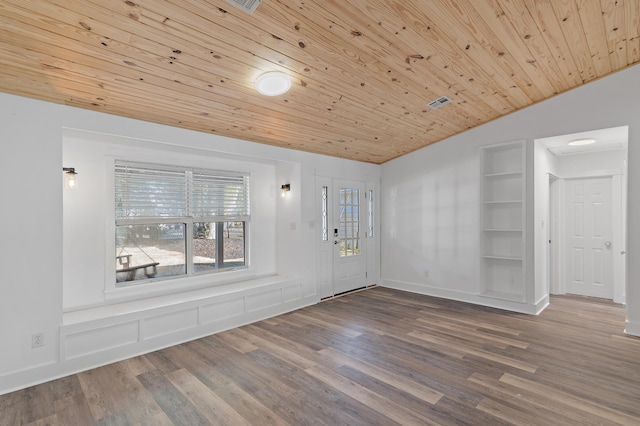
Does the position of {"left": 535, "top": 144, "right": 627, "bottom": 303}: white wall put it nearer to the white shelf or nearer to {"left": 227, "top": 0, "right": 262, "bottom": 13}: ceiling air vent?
the white shelf

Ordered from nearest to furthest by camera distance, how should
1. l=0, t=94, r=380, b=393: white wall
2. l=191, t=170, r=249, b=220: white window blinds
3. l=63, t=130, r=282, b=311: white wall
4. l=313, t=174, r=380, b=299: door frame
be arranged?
l=0, t=94, r=380, b=393: white wall → l=63, t=130, r=282, b=311: white wall → l=191, t=170, r=249, b=220: white window blinds → l=313, t=174, r=380, b=299: door frame

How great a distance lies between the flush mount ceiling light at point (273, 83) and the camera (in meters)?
2.81

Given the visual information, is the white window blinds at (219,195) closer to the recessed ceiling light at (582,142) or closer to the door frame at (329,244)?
the door frame at (329,244)

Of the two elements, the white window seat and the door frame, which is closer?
the white window seat

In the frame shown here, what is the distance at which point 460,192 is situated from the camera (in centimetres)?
522

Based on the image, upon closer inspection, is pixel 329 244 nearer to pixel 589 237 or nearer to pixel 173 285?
pixel 173 285

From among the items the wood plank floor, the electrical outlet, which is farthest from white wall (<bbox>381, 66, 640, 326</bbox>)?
the electrical outlet

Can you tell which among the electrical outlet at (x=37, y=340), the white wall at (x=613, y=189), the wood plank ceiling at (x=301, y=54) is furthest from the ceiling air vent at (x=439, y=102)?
the electrical outlet at (x=37, y=340)

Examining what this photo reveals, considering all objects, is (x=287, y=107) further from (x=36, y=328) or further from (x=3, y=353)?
(x=3, y=353)

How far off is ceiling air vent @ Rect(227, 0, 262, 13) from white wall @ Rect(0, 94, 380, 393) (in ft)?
6.24

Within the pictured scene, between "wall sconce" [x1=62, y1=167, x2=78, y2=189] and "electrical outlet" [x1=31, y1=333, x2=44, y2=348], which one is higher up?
"wall sconce" [x1=62, y1=167, x2=78, y2=189]

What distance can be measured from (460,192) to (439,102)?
73.6 inches

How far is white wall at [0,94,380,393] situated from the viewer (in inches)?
104

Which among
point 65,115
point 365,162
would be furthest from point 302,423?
point 365,162
